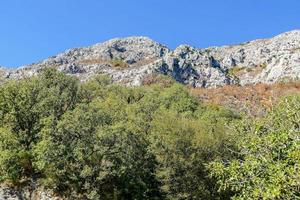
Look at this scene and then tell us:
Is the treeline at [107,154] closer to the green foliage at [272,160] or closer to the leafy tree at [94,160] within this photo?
the leafy tree at [94,160]

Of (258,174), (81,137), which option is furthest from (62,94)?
(258,174)

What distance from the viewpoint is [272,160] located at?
82.5ft

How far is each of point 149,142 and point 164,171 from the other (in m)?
5.74

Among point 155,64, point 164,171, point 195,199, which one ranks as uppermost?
point 155,64

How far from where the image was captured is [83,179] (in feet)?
176

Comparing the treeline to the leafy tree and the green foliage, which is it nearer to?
the leafy tree

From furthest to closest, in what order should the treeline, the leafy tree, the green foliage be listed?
the treeline → the leafy tree → the green foliage

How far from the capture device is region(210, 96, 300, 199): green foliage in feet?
74.3

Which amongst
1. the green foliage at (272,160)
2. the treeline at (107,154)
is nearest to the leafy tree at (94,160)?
the treeline at (107,154)

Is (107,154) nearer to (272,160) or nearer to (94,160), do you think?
(94,160)

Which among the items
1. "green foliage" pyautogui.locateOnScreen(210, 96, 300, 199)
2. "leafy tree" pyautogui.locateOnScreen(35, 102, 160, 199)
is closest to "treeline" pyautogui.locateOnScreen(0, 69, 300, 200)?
"leafy tree" pyautogui.locateOnScreen(35, 102, 160, 199)

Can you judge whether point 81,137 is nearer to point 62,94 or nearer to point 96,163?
point 96,163

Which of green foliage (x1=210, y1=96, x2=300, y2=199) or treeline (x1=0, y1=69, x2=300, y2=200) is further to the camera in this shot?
treeline (x1=0, y1=69, x2=300, y2=200)

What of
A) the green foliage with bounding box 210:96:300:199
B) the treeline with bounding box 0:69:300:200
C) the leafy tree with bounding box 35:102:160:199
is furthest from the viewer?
the treeline with bounding box 0:69:300:200
